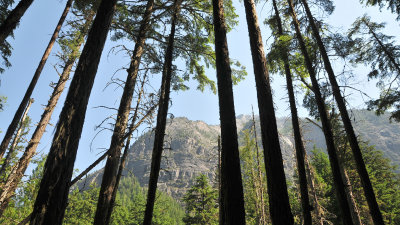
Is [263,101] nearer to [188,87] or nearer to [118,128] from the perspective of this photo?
[118,128]

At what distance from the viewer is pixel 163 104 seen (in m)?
5.68

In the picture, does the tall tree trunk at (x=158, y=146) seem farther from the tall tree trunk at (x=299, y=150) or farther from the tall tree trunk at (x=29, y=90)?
the tall tree trunk at (x=29, y=90)

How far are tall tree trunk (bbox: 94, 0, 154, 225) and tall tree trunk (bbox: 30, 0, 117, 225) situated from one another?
197 centimetres

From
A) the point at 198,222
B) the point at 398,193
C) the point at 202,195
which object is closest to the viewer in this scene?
the point at 198,222

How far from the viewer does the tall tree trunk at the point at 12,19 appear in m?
3.98

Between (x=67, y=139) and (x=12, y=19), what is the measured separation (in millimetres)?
3828

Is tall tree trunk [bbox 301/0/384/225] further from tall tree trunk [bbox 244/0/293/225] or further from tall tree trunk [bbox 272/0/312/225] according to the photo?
tall tree trunk [bbox 244/0/293/225]

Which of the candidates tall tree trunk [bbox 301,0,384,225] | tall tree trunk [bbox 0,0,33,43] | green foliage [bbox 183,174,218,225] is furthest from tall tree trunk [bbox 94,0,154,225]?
green foliage [bbox 183,174,218,225]

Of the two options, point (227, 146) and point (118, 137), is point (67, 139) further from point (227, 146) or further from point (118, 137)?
point (118, 137)

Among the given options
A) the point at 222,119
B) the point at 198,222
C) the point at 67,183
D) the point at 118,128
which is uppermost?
the point at 118,128

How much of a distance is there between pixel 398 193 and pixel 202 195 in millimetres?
22027

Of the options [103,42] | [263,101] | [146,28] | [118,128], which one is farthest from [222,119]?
[146,28]

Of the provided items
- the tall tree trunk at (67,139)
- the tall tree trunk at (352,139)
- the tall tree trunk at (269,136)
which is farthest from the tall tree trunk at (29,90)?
the tall tree trunk at (352,139)

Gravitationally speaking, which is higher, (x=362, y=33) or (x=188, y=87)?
(x=362, y=33)
